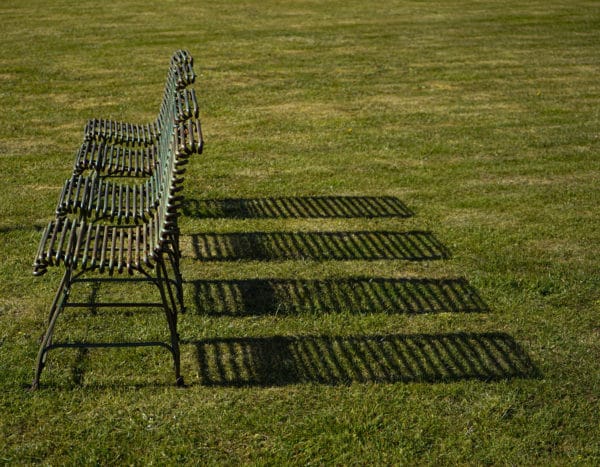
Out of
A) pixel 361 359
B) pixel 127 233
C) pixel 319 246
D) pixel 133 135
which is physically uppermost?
pixel 133 135

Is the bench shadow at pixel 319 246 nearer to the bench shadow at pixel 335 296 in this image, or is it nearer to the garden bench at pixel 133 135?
the bench shadow at pixel 335 296

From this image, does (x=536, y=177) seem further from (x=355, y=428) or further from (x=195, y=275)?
(x=355, y=428)

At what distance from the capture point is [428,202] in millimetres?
7363

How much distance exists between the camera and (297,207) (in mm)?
7145

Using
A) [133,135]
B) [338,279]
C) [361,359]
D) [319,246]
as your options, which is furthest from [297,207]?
[361,359]

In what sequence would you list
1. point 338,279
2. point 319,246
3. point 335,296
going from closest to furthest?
point 335,296 < point 338,279 < point 319,246

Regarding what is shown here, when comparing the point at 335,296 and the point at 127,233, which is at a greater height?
the point at 127,233

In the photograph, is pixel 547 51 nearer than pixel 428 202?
No

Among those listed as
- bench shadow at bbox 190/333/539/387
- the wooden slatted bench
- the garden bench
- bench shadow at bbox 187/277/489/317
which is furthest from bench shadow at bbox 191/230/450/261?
bench shadow at bbox 190/333/539/387

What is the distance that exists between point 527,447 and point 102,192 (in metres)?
3.24

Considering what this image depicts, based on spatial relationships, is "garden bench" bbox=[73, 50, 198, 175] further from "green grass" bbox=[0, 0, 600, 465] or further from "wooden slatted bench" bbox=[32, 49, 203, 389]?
"green grass" bbox=[0, 0, 600, 465]

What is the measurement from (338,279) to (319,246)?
0.60 metres

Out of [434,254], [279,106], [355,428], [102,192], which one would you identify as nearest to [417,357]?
[355,428]

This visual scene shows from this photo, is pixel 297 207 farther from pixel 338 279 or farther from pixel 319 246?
pixel 338 279
